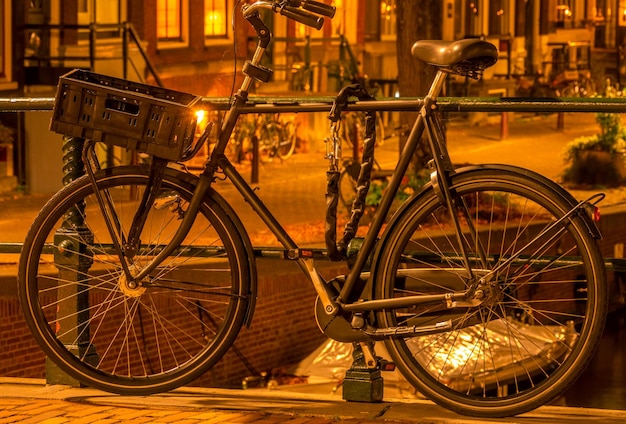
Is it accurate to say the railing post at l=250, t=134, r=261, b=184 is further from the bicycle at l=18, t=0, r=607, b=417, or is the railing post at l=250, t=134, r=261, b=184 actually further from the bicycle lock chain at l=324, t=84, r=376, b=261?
the bicycle lock chain at l=324, t=84, r=376, b=261

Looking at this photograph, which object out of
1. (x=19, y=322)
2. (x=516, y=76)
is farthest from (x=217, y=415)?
(x=516, y=76)

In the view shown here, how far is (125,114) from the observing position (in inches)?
203

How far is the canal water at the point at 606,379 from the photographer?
46.8 feet

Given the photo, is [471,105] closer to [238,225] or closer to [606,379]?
[238,225]

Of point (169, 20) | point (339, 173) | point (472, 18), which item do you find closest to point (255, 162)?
point (169, 20)

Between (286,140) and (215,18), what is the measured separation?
8.76 ft

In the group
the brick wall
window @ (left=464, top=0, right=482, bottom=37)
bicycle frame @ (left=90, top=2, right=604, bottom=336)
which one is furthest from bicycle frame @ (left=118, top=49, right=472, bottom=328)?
window @ (left=464, top=0, right=482, bottom=37)

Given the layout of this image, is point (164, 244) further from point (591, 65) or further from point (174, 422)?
point (591, 65)

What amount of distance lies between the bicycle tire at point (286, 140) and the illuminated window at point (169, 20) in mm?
2042

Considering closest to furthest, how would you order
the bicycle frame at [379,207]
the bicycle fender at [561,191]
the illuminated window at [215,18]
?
the bicycle fender at [561,191], the bicycle frame at [379,207], the illuminated window at [215,18]

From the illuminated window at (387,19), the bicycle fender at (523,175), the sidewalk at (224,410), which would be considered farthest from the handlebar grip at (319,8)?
the illuminated window at (387,19)

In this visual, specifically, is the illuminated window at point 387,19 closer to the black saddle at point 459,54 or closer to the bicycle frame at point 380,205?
the bicycle frame at point 380,205

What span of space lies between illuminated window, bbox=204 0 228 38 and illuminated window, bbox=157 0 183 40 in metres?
0.67

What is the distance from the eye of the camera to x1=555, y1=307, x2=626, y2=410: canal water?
14266 millimetres
